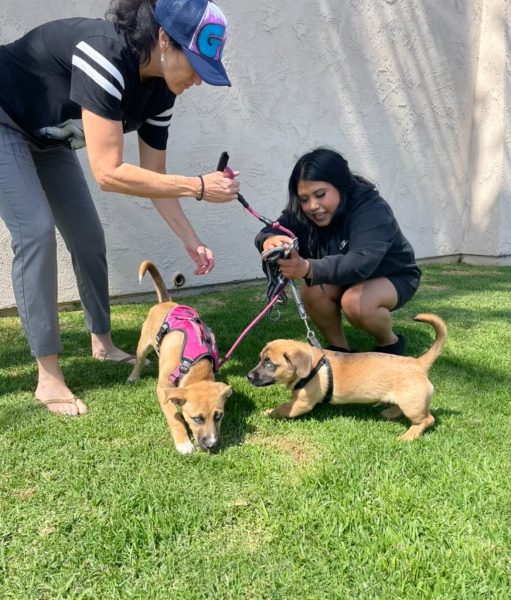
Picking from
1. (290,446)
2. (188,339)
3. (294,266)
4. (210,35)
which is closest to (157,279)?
(188,339)

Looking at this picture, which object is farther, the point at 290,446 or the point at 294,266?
the point at 294,266

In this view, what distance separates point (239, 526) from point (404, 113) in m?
6.75

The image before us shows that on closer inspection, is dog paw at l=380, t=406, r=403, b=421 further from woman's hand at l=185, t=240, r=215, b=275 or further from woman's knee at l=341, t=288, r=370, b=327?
woman's hand at l=185, t=240, r=215, b=275

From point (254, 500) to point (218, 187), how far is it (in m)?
1.54

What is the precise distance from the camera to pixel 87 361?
3740 mm

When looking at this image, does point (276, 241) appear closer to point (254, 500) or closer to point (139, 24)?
point (139, 24)

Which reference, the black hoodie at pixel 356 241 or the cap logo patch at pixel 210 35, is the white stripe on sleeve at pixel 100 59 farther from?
the black hoodie at pixel 356 241

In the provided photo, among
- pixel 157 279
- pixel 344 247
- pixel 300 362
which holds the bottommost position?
pixel 300 362

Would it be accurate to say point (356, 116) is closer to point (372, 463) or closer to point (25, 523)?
point (372, 463)

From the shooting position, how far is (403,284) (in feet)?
11.8

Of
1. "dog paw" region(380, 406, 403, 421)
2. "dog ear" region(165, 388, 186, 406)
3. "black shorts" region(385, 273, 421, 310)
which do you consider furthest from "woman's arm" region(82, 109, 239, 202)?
"dog paw" region(380, 406, 403, 421)

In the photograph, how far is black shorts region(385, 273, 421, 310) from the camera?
3562mm

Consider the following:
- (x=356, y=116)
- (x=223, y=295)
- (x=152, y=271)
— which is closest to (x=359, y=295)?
(x=152, y=271)

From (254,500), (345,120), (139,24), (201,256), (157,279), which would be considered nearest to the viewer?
(254,500)
